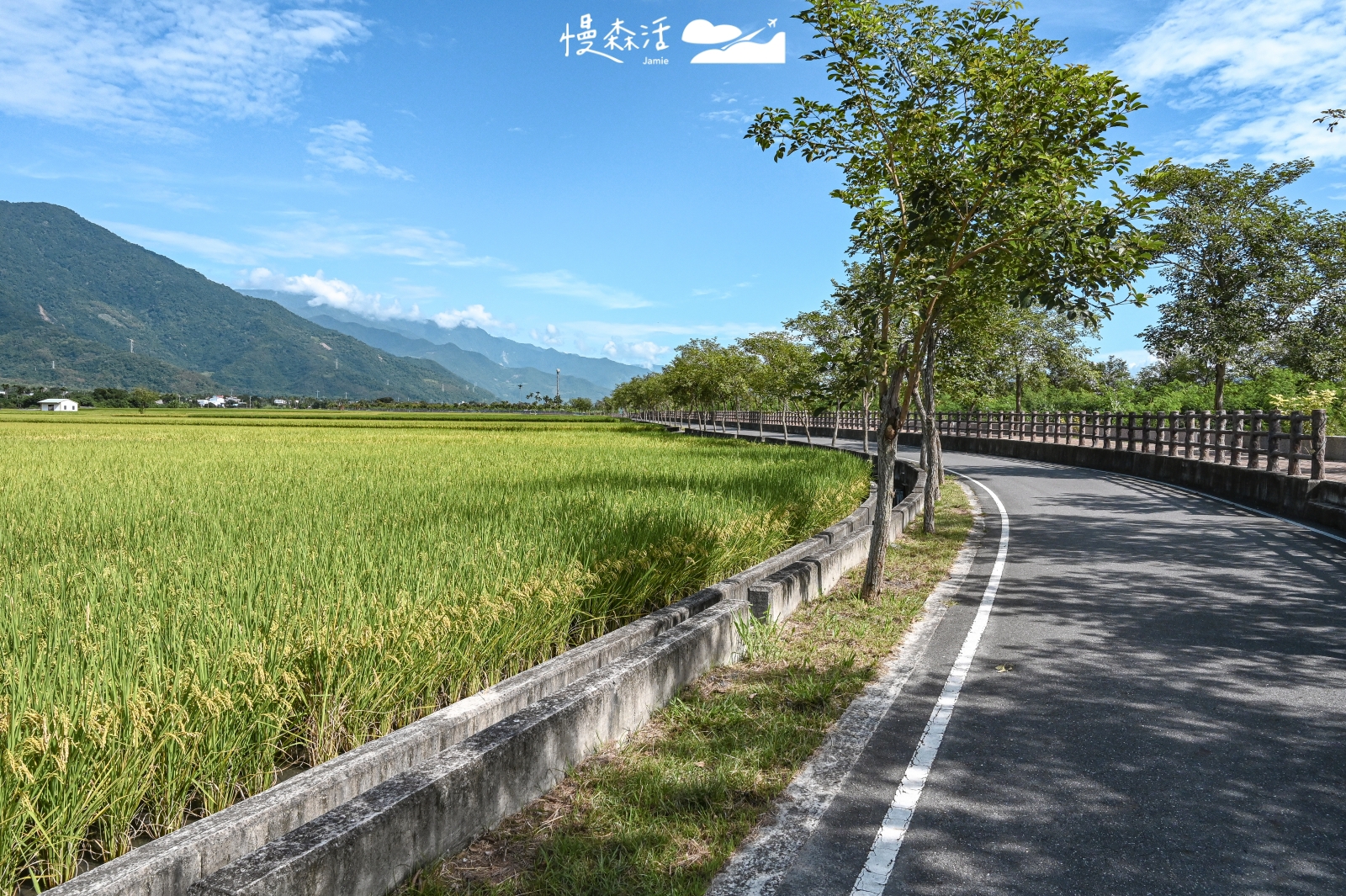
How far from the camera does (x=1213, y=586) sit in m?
8.62

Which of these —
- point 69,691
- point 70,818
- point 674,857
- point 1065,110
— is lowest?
point 674,857

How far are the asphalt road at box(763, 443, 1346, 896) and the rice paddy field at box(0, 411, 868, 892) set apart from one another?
2204mm

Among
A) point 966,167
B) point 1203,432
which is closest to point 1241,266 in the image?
point 1203,432

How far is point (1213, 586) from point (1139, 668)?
3.58m

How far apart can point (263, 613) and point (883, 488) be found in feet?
19.3

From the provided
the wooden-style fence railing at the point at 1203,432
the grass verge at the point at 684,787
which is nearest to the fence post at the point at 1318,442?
the wooden-style fence railing at the point at 1203,432

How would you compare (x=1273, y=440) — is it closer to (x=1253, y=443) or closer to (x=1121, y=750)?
(x=1253, y=443)

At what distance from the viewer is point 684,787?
3.88 meters

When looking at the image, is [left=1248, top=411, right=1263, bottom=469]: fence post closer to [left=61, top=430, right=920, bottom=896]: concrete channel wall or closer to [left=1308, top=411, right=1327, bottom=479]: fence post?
[left=1308, top=411, right=1327, bottom=479]: fence post

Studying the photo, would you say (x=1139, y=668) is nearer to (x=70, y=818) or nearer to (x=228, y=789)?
(x=228, y=789)

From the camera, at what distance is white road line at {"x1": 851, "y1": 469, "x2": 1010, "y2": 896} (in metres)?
3.21

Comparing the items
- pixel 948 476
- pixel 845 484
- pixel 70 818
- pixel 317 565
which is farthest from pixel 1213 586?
pixel 948 476

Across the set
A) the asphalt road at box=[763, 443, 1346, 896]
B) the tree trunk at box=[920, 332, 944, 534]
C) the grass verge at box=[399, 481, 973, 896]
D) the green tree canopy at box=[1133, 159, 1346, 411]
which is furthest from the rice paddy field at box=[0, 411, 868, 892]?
the green tree canopy at box=[1133, 159, 1346, 411]

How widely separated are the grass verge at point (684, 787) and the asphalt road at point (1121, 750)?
36 cm
